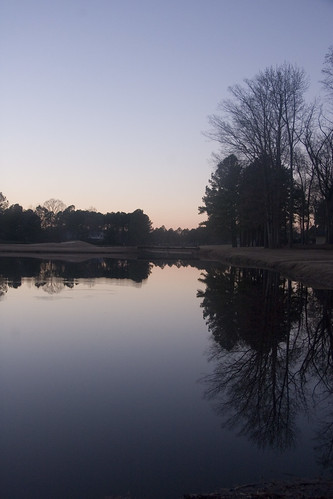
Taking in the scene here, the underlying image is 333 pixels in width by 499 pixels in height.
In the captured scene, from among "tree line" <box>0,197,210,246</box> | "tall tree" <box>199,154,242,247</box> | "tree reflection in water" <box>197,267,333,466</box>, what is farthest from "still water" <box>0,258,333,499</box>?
"tree line" <box>0,197,210,246</box>

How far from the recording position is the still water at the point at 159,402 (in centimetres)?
475

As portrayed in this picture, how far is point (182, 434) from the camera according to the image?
5.68m

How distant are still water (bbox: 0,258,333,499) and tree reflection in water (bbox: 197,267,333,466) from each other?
1.1 inches

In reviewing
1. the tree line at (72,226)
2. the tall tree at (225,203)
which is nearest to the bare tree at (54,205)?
the tree line at (72,226)

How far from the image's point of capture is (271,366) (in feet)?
28.4

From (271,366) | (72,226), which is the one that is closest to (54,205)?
(72,226)

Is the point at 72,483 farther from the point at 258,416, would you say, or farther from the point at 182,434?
the point at 258,416

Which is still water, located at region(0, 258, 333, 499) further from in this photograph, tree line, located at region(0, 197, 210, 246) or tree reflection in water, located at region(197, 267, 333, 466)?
tree line, located at region(0, 197, 210, 246)

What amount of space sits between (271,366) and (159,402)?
2.73m

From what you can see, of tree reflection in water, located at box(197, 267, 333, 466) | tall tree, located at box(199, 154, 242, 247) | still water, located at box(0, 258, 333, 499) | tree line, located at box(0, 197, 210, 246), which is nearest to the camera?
still water, located at box(0, 258, 333, 499)

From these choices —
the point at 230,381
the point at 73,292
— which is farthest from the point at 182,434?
the point at 73,292

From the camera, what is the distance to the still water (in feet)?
15.6

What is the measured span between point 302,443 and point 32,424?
10.2 feet

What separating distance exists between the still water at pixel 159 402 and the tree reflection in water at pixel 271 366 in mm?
28
